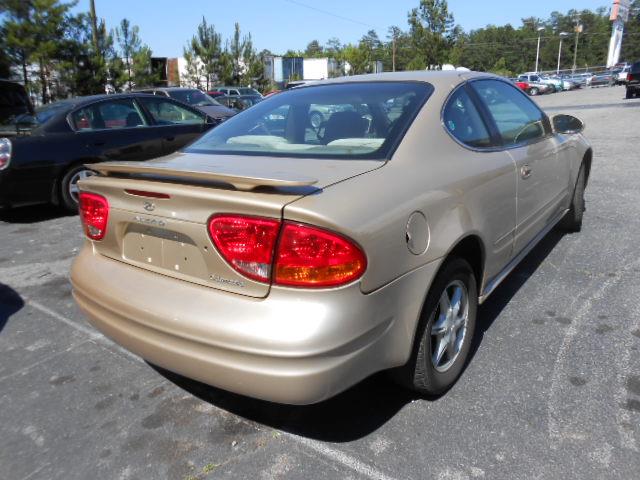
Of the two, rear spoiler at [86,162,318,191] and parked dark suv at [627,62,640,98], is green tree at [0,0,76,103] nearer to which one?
rear spoiler at [86,162,318,191]

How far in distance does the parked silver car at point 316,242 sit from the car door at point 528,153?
10 cm

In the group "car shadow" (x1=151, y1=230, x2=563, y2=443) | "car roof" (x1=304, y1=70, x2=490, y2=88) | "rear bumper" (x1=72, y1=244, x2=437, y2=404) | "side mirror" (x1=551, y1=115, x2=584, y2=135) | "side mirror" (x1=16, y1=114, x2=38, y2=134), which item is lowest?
"car shadow" (x1=151, y1=230, x2=563, y2=443)

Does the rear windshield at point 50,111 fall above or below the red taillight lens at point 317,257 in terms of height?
above

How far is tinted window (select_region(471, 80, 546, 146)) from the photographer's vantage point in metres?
3.25

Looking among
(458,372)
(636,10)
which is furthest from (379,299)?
(636,10)

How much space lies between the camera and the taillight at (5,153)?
19.4 feet

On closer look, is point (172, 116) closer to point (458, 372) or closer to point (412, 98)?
point (412, 98)

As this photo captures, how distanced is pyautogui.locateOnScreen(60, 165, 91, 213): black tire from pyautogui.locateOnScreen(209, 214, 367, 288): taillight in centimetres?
523

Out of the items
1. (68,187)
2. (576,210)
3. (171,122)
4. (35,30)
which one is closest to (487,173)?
(576,210)

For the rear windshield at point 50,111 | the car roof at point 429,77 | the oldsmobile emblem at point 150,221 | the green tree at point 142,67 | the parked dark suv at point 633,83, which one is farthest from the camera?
the green tree at point 142,67

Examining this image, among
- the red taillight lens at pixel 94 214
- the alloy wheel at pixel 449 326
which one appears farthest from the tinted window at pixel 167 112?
the alloy wheel at pixel 449 326

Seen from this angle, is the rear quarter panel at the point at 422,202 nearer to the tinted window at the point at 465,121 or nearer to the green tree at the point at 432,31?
the tinted window at the point at 465,121

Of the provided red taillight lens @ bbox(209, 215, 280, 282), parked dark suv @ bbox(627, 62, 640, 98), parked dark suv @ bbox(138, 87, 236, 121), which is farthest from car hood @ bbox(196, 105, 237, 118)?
parked dark suv @ bbox(627, 62, 640, 98)

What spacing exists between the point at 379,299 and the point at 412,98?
4.10ft
